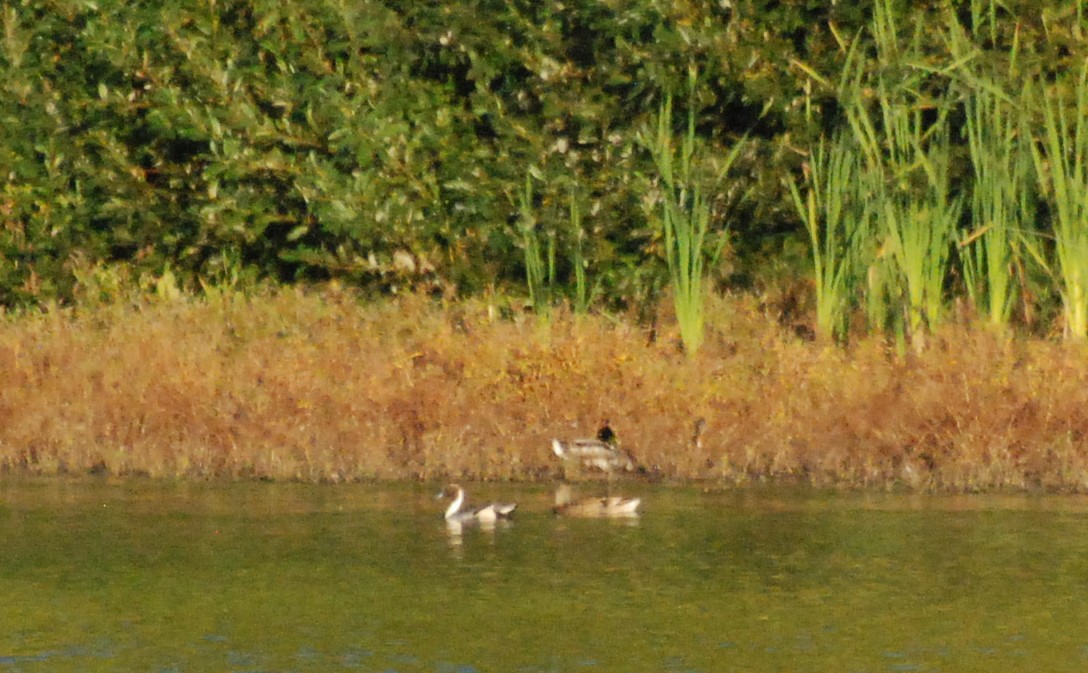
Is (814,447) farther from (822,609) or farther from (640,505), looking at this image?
(822,609)

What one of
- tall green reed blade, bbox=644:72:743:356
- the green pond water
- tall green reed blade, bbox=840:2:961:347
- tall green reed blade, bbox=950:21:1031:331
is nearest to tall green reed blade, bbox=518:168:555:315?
tall green reed blade, bbox=644:72:743:356

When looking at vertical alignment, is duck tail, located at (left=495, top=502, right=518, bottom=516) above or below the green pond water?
above

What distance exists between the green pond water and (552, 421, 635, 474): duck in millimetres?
235

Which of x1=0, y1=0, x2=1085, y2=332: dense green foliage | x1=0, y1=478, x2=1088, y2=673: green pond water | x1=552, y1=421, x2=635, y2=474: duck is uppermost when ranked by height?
x1=0, y1=0, x2=1085, y2=332: dense green foliage

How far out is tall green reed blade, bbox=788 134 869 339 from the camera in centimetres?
1620

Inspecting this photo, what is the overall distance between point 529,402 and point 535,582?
4626 mm

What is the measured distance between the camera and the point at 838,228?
16.8 meters

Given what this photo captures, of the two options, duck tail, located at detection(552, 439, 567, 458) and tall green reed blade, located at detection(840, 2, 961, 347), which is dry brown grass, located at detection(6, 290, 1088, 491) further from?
tall green reed blade, located at detection(840, 2, 961, 347)

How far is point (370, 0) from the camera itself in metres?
18.0

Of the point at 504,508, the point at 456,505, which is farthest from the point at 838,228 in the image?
the point at 456,505

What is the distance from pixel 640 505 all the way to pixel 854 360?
266cm

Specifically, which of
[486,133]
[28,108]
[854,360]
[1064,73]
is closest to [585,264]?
[486,133]

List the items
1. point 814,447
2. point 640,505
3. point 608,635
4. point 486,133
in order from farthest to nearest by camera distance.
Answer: point 486,133
point 814,447
point 640,505
point 608,635

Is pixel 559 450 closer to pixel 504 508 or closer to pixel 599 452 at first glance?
pixel 599 452
